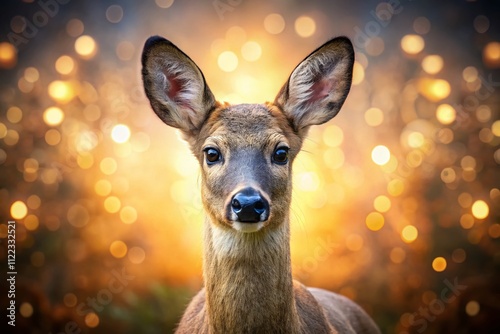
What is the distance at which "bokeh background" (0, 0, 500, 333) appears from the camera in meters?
8.25

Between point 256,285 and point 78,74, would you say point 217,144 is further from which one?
point 78,74

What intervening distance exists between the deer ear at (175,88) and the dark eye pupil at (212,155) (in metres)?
0.36

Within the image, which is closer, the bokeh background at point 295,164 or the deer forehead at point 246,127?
the deer forehead at point 246,127

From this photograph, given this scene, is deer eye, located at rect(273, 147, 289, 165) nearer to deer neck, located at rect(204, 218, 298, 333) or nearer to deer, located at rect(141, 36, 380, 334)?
deer, located at rect(141, 36, 380, 334)

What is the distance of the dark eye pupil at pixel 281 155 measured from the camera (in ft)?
13.1

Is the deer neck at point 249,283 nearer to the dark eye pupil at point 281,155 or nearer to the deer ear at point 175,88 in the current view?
the dark eye pupil at point 281,155

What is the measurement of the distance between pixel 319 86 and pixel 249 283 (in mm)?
1560

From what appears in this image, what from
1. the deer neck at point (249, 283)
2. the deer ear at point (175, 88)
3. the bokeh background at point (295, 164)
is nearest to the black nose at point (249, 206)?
the deer neck at point (249, 283)

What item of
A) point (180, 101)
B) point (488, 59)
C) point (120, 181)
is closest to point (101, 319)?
point (120, 181)

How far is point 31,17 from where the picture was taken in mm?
8141

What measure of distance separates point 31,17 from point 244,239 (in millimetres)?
5724

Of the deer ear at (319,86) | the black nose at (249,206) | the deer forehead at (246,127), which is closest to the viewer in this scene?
the black nose at (249,206)

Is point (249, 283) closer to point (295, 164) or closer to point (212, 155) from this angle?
point (212, 155)

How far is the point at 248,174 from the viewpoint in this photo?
3.76 meters
